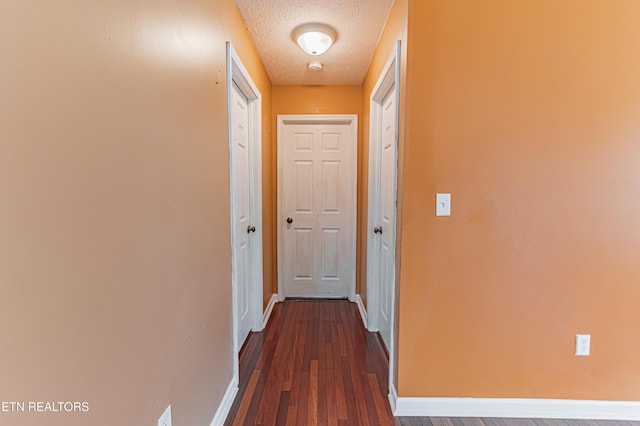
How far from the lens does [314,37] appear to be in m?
1.96

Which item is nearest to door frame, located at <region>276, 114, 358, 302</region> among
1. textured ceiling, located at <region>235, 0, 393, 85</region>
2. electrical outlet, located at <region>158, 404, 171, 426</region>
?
textured ceiling, located at <region>235, 0, 393, 85</region>

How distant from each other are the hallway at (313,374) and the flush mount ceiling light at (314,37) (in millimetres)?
2242

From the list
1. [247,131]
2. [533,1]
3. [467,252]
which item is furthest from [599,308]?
[247,131]

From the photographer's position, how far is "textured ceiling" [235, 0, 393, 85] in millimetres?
1732

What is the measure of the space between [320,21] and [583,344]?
2.43m

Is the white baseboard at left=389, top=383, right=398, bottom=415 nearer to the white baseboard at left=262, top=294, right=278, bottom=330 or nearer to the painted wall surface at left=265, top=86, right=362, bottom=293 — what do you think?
the white baseboard at left=262, top=294, right=278, bottom=330

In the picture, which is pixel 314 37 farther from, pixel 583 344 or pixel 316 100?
pixel 583 344

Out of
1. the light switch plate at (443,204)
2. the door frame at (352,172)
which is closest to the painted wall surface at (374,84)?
the door frame at (352,172)

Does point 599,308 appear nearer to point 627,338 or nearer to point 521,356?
point 627,338

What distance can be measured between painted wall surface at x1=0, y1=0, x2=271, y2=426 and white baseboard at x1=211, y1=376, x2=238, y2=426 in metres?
0.17

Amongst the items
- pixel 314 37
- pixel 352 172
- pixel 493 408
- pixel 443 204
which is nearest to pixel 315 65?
pixel 314 37

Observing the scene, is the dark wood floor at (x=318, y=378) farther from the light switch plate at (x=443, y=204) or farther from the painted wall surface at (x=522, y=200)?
the light switch plate at (x=443, y=204)

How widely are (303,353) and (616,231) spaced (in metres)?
2.01

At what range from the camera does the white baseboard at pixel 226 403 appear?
143 cm
